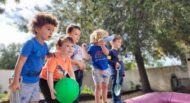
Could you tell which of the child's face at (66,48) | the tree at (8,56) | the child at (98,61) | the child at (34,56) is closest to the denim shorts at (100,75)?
the child at (98,61)

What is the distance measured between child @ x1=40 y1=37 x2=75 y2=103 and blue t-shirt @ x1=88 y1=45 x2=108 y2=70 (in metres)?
1.14

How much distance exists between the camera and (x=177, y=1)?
11.4 metres

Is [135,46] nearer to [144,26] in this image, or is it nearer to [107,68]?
[144,26]

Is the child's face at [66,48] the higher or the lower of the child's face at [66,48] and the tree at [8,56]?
the higher

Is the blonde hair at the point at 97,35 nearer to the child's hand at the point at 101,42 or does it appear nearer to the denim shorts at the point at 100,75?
the child's hand at the point at 101,42

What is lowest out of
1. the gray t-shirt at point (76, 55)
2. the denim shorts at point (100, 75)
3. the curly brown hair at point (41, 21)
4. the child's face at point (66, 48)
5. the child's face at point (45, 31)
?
the denim shorts at point (100, 75)

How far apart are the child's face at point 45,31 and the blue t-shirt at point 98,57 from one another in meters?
1.72

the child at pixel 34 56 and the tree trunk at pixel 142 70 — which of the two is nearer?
the child at pixel 34 56

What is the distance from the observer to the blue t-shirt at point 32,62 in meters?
3.72

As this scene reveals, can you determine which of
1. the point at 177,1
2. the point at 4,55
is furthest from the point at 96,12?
the point at 4,55

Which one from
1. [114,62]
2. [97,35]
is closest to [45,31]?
[97,35]

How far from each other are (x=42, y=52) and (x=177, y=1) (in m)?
8.36

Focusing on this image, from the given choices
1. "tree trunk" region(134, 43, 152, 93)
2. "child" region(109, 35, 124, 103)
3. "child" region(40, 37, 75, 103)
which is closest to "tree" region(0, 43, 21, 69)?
"tree trunk" region(134, 43, 152, 93)

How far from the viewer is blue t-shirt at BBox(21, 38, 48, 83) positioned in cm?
372
